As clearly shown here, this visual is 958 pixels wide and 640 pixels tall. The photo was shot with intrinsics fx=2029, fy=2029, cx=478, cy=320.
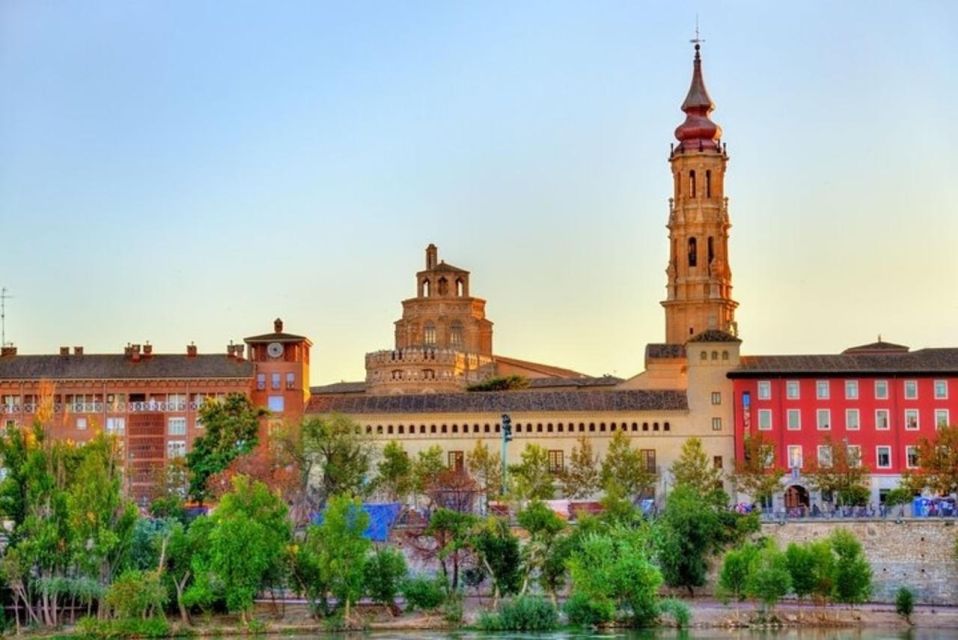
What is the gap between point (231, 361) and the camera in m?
90.5

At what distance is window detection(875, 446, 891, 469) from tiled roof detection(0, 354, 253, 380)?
27.2m

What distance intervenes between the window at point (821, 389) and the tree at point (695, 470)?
210 inches

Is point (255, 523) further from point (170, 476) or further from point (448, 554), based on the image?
point (170, 476)

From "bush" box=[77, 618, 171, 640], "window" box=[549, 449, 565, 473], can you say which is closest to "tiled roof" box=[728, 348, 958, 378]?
"window" box=[549, 449, 565, 473]

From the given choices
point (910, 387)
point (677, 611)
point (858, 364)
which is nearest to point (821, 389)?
point (858, 364)

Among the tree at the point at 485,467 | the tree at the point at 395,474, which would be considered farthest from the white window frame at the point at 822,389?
the tree at the point at 395,474

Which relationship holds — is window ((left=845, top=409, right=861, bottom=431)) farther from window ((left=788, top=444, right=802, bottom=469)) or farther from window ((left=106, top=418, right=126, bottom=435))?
window ((left=106, top=418, right=126, bottom=435))

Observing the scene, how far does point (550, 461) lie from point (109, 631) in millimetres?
29968

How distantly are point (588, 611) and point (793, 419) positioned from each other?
26.6 meters

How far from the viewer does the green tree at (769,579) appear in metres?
60.2

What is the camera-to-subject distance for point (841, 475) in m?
79.0

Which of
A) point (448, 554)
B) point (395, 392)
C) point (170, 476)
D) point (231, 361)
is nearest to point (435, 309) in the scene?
point (395, 392)

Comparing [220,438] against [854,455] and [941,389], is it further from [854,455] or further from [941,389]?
[941,389]

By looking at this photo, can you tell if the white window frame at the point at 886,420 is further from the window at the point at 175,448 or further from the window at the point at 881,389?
the window at the point at 175,448
